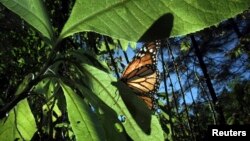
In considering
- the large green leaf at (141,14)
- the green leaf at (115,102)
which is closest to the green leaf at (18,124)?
the green leaf at (115,102)

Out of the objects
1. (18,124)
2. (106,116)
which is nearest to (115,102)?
(106,116)

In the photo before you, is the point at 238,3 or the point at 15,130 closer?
the point at 238,3

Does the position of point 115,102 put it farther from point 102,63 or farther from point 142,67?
point 142,67

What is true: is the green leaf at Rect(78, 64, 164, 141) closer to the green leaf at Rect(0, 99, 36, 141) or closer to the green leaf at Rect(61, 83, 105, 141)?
the green leaf at Rect(61, 83, 105, 141)

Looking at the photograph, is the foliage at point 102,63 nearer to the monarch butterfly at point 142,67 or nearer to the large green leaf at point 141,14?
the large green leaf at point 141,14

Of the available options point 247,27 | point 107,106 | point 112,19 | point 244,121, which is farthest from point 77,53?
point 247,27

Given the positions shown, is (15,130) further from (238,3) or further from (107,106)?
(238,3)

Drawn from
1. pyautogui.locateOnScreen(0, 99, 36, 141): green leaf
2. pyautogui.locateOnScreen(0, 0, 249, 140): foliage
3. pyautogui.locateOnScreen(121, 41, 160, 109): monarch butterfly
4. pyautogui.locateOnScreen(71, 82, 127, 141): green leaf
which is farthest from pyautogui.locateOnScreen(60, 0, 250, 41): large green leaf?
pyautogui.locateOnScreen(121, 41, 160, 109): monarch butterfly
